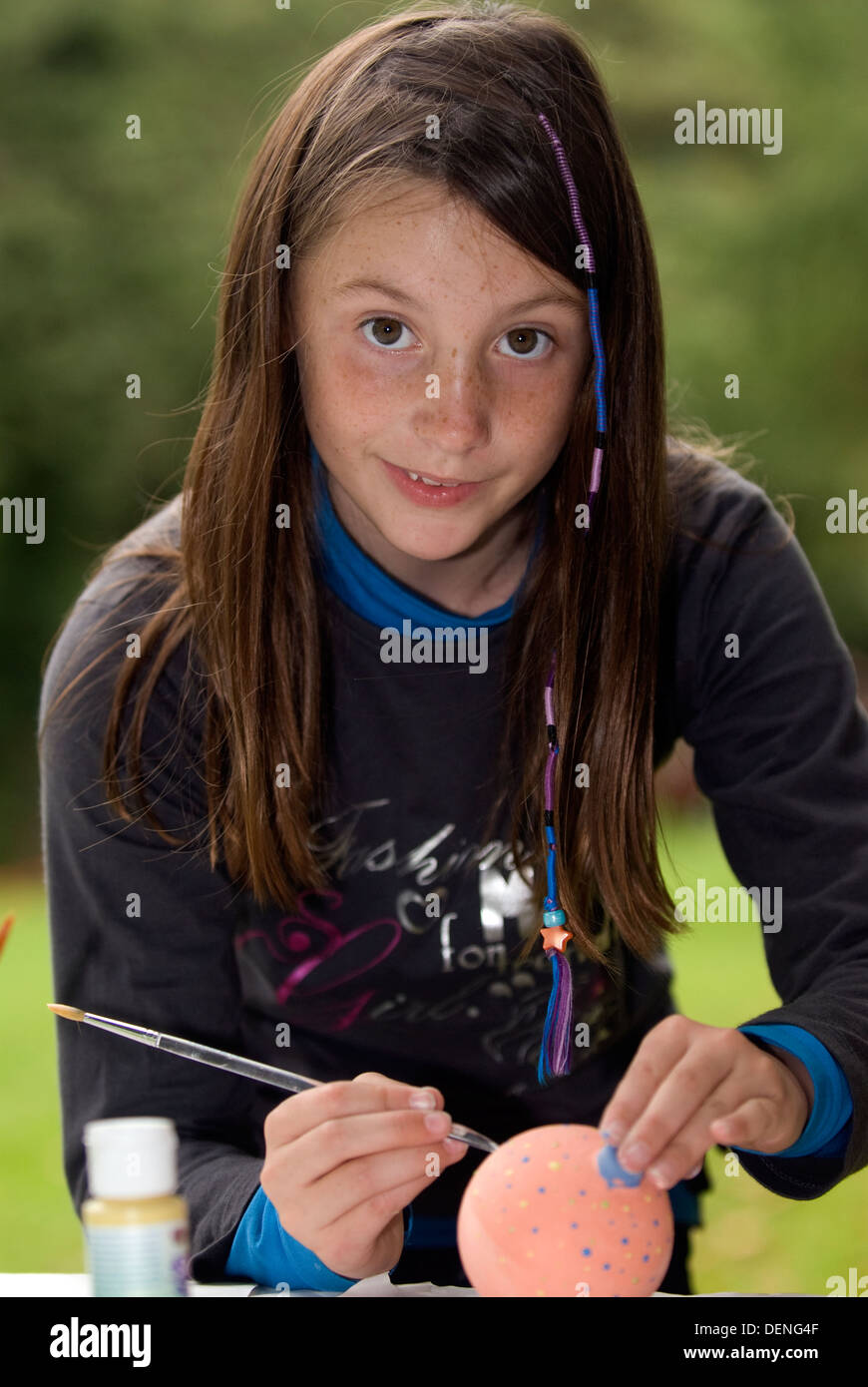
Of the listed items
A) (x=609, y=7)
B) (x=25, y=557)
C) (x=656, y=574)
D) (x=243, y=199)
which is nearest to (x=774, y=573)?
(x=656, y=574)

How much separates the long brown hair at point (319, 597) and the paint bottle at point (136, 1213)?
0.30 m

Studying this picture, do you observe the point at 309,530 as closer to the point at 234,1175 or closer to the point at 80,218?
the point at 234,1175

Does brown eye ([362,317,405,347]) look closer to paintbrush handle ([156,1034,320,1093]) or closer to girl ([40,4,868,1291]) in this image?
girl ([40,4,868,1291])

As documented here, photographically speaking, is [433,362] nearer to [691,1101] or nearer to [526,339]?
[526,339]

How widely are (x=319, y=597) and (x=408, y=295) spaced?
0.22 m

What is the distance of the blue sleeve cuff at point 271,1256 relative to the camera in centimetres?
70

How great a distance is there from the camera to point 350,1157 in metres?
0.66

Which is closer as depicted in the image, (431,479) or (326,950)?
(431,479)

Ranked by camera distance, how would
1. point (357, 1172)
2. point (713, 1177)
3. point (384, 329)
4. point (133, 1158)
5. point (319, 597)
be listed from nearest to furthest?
point (133, 1158) < point (357, 1172) < point (384, 329) < point (319, 597) < point (713, 1177)

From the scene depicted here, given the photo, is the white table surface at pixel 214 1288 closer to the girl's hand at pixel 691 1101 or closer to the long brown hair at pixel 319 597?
the girl's hand at pixel 691 1101

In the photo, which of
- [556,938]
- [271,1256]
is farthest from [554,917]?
[271,1256]

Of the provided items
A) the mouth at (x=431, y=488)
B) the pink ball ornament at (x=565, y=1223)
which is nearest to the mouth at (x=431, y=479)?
the mouth at (x=431, y=488)

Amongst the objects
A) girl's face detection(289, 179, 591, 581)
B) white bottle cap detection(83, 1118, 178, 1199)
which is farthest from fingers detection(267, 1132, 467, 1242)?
girl's face detection(289, 179, 591, 581)

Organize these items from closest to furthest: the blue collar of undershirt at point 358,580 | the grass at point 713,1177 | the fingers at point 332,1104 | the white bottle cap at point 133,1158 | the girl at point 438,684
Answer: the white bottle cap at point 133,1158 → the fingers at point 332,1104 → the girl at point 438,684 → the blue collar of undershirt at point 358,580 → the grass at point 713,1177
